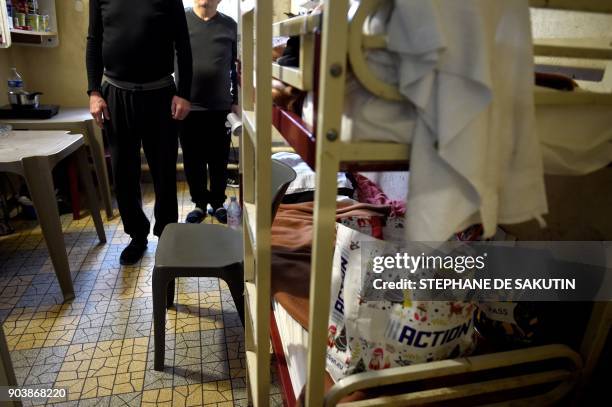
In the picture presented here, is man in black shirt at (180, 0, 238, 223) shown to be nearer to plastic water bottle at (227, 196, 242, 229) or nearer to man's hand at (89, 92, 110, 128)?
plastic water bottle at (227, 196, 242, 229)

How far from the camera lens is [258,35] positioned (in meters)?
0.70

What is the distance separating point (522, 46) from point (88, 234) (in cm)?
256

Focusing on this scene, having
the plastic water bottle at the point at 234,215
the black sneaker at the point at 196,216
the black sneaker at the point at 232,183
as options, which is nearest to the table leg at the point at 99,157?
the black sneaker at the point at 196,216

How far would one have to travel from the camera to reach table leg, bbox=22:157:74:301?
5.49 ft

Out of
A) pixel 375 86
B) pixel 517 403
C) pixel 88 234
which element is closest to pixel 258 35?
pixel 375 86

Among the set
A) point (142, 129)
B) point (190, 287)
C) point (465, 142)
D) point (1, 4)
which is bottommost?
point (190, 287)

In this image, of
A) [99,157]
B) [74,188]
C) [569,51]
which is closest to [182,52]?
[99,157]

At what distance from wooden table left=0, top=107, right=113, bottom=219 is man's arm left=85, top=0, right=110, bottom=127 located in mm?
709

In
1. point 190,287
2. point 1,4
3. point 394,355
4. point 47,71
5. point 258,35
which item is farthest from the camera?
point 47,71

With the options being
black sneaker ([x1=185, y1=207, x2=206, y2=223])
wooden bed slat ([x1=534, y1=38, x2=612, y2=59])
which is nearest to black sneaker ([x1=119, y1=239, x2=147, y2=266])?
black sneaker ([x1=185, y1=207, x2=206, y2=223])

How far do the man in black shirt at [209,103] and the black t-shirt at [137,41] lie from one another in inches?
24.4

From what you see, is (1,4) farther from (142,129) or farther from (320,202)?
(320,202)

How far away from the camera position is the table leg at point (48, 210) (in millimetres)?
1672

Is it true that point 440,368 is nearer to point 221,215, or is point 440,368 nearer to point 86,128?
point 221,215
